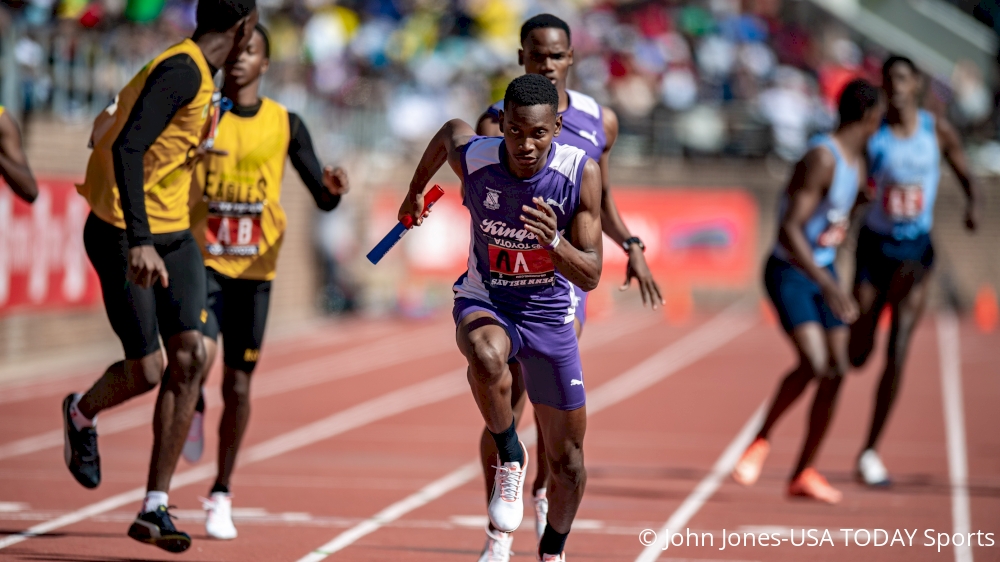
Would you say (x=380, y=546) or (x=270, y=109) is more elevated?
(x=270, y=109)

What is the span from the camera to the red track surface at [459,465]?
640cm

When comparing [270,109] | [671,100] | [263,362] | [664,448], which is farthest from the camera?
[671,100]

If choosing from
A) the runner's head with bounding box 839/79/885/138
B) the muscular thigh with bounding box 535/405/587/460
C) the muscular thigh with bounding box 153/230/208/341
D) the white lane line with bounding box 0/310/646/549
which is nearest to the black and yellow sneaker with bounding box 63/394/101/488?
the white lane line with bounding box 0/310/646/549

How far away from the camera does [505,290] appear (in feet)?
17.3

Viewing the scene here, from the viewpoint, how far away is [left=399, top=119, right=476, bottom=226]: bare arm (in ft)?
17.7

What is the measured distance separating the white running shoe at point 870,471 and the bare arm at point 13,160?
213 inches

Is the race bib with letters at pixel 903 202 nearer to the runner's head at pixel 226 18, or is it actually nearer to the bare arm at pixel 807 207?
the bare arm at pixel 807 207

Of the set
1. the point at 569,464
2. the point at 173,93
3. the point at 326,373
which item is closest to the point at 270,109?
the point at 173,93

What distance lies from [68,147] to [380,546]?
9.76m

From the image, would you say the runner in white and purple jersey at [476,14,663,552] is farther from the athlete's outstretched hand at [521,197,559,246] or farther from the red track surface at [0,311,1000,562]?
the athlete's outstretched hand at [521,197,559,246]

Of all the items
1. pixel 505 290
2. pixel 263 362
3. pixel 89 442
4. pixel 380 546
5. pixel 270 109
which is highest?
pixel 270 109

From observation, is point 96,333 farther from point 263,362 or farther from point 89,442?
point 89,442

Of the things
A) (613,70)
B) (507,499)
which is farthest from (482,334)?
(613,70)

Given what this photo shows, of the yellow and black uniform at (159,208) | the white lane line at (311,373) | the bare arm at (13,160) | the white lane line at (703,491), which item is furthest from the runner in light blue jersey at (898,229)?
the white lane line at (311,373)
